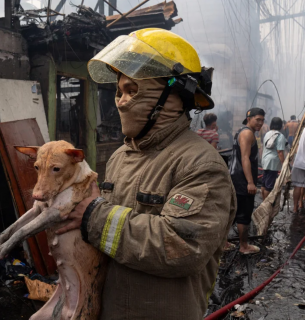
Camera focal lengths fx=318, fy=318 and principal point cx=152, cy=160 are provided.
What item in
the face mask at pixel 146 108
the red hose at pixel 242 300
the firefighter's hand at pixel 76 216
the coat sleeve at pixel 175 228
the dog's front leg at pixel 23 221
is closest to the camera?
the coat sleeve at pixel 175 228

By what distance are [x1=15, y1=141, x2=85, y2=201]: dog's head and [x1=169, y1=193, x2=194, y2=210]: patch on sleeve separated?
576 millimetres

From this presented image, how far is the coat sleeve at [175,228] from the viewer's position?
1.37 m

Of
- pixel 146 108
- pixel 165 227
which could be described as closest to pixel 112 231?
pixel 165 227

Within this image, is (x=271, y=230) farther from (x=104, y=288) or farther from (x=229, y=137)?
(x=229, y=137)

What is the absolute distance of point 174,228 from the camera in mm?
1375

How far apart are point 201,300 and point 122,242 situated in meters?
0.58

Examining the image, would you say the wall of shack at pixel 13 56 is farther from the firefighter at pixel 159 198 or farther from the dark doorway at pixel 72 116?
the firefighter at pixel 159 198

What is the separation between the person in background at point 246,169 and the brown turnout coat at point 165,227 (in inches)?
140

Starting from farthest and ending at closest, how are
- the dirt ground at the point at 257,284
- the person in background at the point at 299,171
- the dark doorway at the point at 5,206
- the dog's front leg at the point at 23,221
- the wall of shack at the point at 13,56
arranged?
the person in background at the point at 299,171
the wall of shack at the point at 13,56
the dark doorway at the point at 5,206
the dirt ground at the point at 257,284
the dog's front leg at the point at 23,221

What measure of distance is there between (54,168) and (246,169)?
4.02 metres

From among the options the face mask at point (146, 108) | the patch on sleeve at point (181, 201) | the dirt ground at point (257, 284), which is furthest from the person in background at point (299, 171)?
the patch on sleeve at point (181, 201)

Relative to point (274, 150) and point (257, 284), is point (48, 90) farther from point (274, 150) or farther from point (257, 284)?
point (257, 284)

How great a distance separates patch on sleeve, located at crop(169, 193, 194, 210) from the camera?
4.60 feet

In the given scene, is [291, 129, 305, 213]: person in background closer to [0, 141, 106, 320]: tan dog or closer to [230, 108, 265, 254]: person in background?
[230, 108, 265, 254]: person in background
